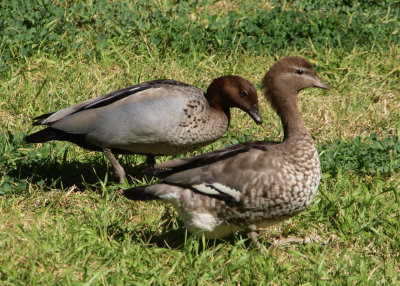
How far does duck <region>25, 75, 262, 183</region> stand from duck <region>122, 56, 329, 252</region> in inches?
30.8

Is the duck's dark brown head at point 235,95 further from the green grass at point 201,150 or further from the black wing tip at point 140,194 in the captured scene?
the black wing tip at point 140,194

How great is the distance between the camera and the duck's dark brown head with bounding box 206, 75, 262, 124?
5602 millimetres

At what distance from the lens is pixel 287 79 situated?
4.77m

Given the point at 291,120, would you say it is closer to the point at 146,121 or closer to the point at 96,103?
the point at 146,121

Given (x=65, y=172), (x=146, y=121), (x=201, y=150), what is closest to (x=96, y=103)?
(x=146, y=121)

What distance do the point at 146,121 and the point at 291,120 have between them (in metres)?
1.24

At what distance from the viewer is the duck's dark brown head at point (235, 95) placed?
5.60 meters

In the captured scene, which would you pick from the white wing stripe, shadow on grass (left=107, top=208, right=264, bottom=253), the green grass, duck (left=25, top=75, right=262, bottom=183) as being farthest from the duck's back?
the white wing stripe

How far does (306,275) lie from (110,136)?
204cm

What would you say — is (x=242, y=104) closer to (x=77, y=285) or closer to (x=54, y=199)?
(x=54, y=199)

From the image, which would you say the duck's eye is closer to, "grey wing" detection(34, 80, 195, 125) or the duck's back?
the duck's back

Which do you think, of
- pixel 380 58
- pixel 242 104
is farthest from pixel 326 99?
pixel 242 104

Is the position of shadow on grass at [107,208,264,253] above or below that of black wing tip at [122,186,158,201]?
below

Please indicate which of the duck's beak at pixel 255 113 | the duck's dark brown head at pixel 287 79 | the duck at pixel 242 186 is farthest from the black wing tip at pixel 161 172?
the duck's beak at pixel 255 113
